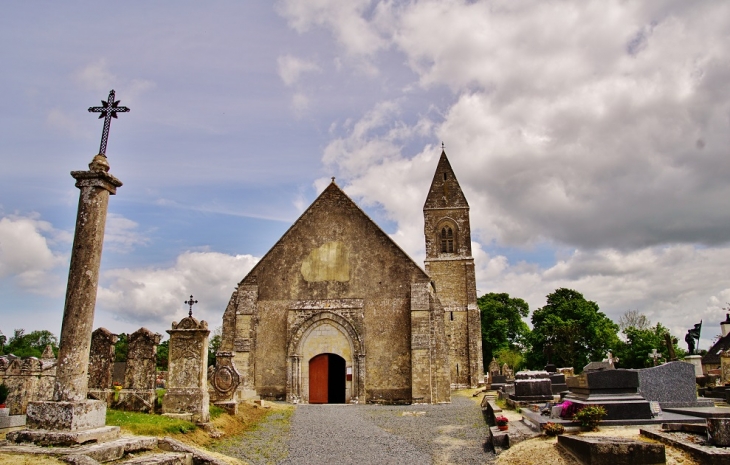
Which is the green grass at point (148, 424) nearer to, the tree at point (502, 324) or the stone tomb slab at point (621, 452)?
the stone tomb slab at point (621, 452)

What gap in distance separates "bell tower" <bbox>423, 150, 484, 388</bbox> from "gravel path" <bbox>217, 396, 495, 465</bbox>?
1579cm

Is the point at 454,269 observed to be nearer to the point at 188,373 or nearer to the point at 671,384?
the point at 671,384

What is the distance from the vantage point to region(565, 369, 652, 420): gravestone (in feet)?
32.4

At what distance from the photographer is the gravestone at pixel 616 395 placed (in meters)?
9.89

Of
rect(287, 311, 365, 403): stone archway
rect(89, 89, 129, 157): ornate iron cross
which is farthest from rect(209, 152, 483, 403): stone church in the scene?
rect(89, 89, 129, 157): ornate iron cross

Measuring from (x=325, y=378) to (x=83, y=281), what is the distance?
638 inches

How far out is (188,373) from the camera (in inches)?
514

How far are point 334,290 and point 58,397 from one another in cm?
1641

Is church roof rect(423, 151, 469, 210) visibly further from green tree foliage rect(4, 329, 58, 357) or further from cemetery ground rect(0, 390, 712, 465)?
green tree foliage rect(4, 329, 58, 357)

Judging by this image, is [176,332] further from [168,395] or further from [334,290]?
[334,290]

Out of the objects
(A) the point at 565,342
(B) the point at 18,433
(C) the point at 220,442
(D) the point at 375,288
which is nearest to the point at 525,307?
(A) the point at 565,342

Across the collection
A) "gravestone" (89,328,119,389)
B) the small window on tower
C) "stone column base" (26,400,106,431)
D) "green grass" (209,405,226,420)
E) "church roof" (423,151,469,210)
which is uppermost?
"church roof" (423,151,469,210)

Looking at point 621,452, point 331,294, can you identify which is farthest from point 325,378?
point 621,452

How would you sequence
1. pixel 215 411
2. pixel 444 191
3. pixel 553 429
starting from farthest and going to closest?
1. pixel 444 191
2. pixel 215 411
3. pixel 553 429
